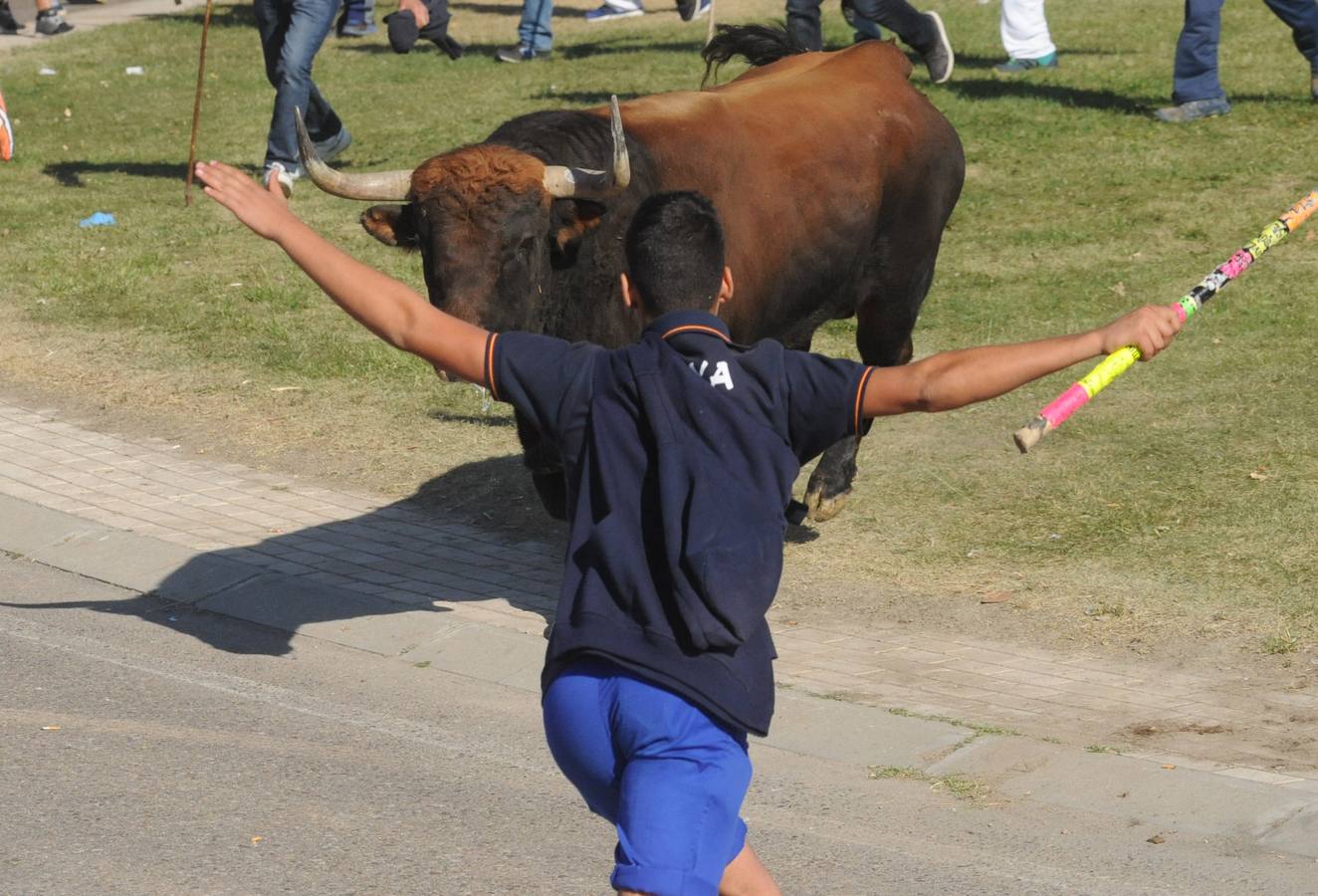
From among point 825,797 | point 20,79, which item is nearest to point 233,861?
point 825,797

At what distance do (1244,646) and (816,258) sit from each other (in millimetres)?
2432

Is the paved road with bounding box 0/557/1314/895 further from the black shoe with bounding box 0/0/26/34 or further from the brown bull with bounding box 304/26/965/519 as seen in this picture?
the black shoe with bounding box 0/0/26/34

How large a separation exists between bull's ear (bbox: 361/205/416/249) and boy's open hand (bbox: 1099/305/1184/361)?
325 cm

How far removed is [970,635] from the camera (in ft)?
22.9

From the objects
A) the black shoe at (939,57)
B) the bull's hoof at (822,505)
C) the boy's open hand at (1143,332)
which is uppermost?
the boy's open hand at (1143,332)

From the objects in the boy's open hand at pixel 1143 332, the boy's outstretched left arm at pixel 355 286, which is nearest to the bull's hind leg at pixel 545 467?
the boy's outstretched left arm at pixel 355 286

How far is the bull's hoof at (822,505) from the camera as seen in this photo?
8.34m

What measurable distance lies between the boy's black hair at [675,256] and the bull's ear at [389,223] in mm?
2811

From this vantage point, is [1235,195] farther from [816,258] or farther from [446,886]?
[446,886]

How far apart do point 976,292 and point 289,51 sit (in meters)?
5.44

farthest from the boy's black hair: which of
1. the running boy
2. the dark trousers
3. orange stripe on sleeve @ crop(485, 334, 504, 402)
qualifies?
the dark trousers

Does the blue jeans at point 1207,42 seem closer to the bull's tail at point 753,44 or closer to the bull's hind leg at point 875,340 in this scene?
the bull's tail at point 753,44

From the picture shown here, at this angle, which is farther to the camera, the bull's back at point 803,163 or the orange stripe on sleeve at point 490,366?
the bull's back at point 803,163

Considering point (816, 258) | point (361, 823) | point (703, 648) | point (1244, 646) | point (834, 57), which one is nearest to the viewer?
point (703, 648)
